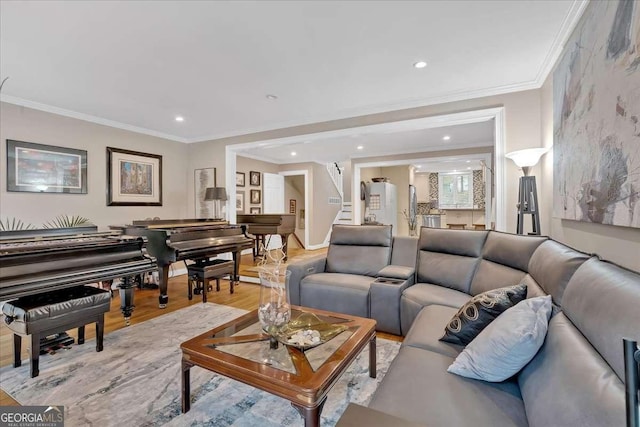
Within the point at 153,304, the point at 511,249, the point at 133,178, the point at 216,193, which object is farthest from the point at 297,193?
the point at 511,249

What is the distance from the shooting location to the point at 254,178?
727 centimetres

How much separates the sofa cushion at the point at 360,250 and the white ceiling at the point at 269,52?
1641mm

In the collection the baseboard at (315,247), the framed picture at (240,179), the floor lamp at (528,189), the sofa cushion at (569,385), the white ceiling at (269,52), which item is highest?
the white ceiling at (269,52)

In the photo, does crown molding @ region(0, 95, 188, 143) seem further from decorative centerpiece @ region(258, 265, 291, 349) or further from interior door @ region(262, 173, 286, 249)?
decorative centerpiece @ region(258, 265, 291, 349)

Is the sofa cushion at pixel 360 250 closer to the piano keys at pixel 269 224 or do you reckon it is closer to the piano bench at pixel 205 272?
the piano bench at pixel 205 272

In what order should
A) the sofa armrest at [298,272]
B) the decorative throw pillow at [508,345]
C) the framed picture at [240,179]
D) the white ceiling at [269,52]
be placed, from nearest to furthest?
the decorative throw pillow at [508,345] → the white ceiling at [269,52] → the sofa armrest at [298,272] → the framed picture at [240,179]

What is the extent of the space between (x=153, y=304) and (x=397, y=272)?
2951mm

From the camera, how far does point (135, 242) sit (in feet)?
9.35

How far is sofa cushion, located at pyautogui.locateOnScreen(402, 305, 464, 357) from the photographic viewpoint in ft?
4.99

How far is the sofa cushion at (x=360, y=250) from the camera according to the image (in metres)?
3.19

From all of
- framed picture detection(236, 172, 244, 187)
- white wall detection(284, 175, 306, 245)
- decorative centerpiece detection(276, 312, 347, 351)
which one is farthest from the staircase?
decorative centerpiece detection(276, 312, 347, 351)

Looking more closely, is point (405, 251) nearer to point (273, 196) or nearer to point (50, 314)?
point (50, 314)

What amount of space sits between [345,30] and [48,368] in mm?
3325

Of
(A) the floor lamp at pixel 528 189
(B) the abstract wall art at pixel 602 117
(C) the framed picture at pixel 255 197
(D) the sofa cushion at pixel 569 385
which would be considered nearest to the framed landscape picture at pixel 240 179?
(C) the framed picture at pixel 255 197
